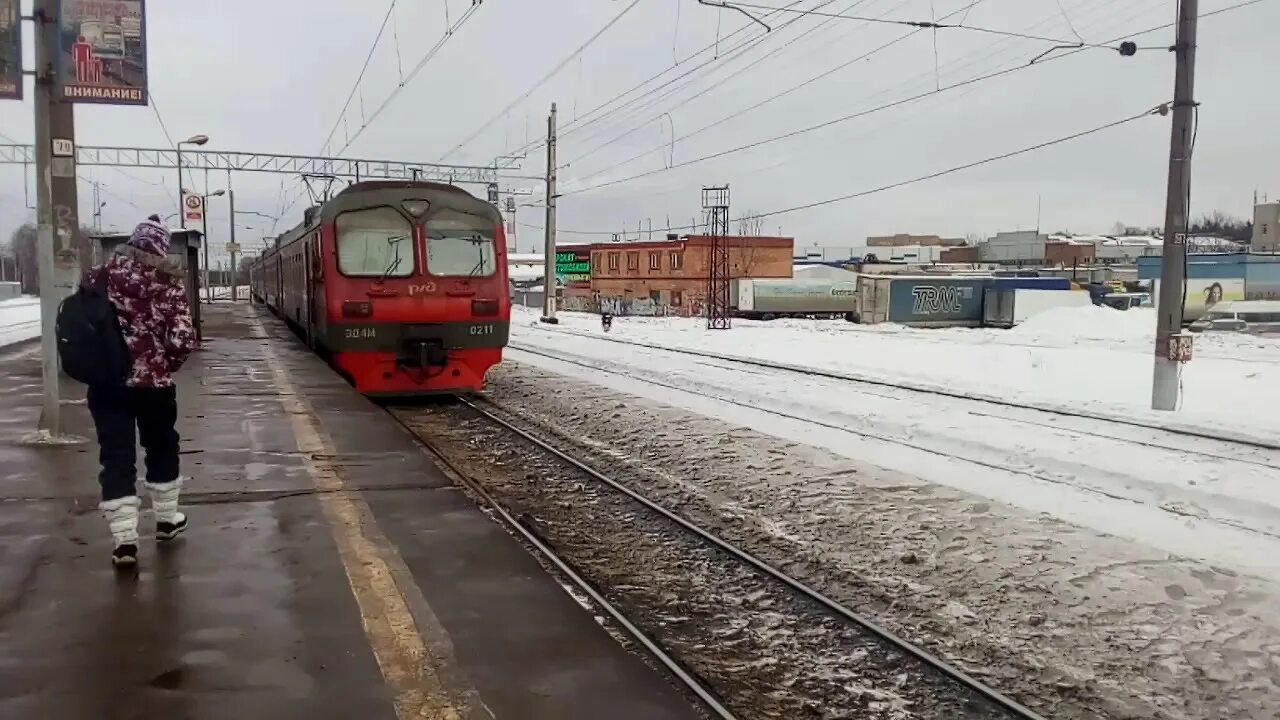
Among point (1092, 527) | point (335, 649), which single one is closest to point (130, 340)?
point (335, 649)

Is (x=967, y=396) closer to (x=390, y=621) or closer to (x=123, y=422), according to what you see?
(x=390, y=621)

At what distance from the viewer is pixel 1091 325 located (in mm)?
37406

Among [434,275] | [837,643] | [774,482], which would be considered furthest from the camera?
[434,275]

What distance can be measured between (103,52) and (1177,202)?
45.6 feet

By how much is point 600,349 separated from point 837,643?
20.8 metres

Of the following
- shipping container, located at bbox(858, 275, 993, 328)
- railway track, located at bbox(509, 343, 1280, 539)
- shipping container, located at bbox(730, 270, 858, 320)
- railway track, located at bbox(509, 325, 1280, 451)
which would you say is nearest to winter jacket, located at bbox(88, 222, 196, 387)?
railway track, located at bbox(509, 343, 1280, 539)

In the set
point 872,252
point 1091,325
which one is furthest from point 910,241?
point 1091,325

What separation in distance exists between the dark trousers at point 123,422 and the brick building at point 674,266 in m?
49.4

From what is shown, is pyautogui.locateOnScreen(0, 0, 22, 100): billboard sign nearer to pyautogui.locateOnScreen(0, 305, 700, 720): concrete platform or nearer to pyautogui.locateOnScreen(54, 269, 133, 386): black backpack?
pyautogui.locateOnScreen(0, 305, 700, 720): concrete platform

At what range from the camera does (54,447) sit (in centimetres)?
800

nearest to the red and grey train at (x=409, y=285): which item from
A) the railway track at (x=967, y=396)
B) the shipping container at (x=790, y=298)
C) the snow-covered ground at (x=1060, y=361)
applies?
the railway track at (x=967, y=396)

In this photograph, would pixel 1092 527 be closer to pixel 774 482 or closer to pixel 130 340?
pixel 774 482

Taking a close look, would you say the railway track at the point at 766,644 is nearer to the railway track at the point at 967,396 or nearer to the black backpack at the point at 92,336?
the black backpack at the point at 92,336

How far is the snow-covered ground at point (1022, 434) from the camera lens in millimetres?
7957
